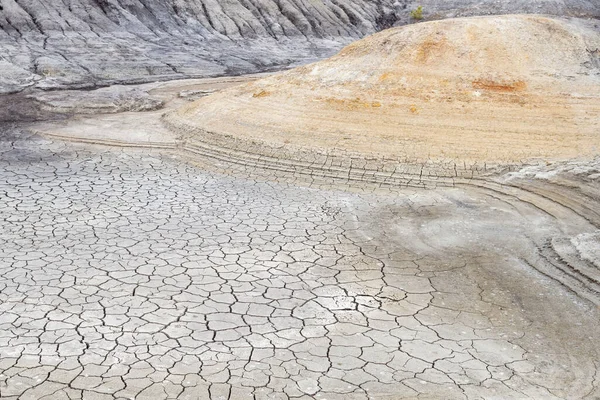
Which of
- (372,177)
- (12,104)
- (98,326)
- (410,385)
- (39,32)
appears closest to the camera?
(410,385)

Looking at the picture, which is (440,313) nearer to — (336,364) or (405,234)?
(336,364)

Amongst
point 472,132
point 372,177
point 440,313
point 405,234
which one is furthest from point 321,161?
point 440,313

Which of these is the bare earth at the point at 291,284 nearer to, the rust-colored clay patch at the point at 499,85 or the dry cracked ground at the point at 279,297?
the dry cracked ground at the point at 279,297

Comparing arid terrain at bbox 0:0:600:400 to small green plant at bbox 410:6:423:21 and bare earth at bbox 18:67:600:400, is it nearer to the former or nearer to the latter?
bare earth at bbox 18:67:600:400

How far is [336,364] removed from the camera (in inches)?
185

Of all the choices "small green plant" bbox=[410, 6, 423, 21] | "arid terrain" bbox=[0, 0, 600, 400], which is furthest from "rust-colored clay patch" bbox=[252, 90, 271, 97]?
"small green plant" bbox=[410, 6, 423, 21]

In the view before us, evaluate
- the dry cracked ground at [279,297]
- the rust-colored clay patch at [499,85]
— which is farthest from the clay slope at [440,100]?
the dry cracked ground at [279,297]

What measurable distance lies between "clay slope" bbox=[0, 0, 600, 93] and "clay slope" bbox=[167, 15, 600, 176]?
7158 mm

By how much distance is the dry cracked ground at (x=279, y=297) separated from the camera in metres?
4.50

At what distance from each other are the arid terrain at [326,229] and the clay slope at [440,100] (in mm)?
33

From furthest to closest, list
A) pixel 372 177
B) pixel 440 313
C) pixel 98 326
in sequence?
pixel 372 177 < pixel 440 313 < pixel 98 326

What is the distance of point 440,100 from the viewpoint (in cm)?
1009

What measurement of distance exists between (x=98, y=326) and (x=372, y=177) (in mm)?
4710

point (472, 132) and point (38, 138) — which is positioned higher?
point (472, 132)
